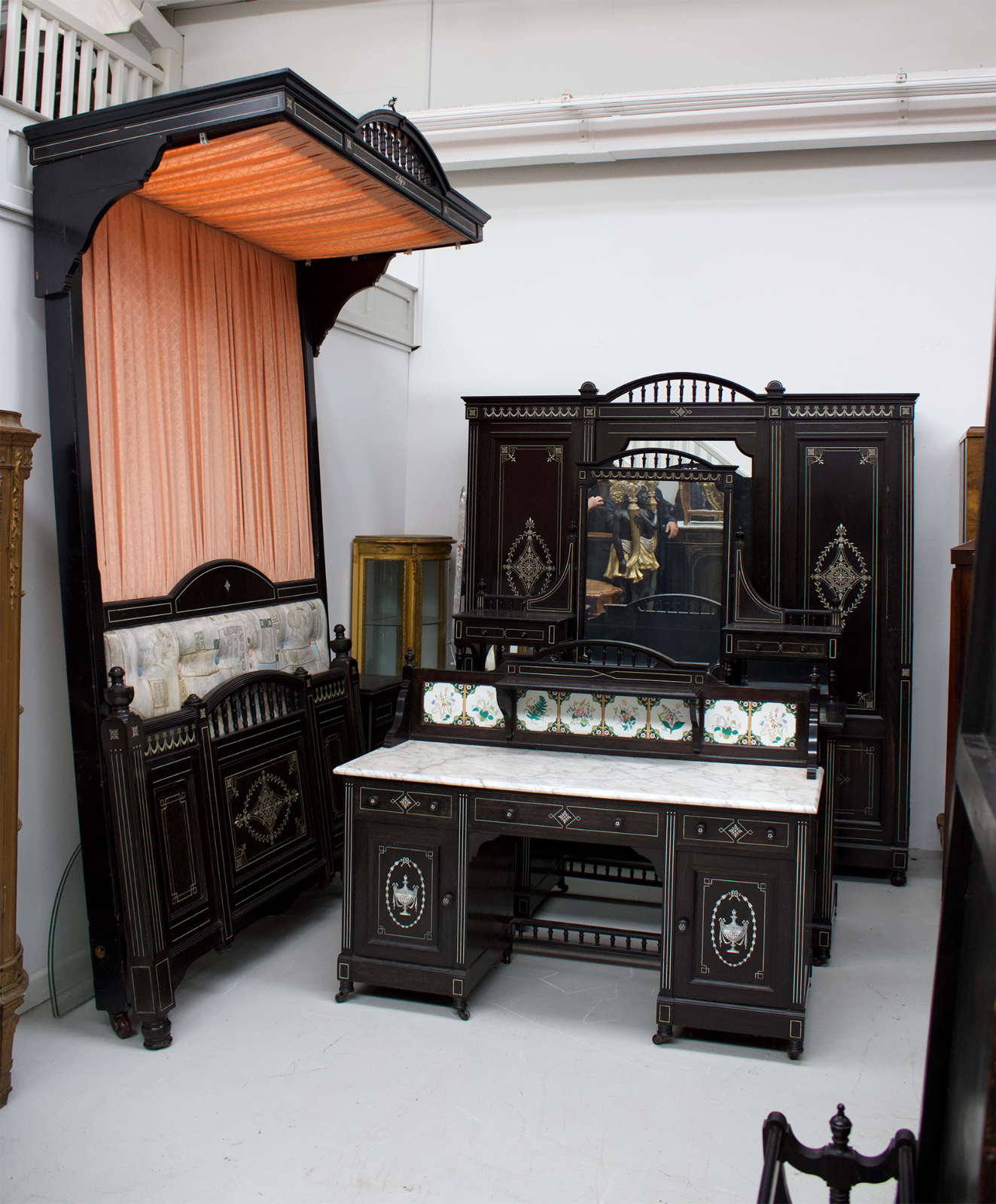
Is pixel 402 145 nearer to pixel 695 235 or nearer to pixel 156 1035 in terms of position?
pixel 695 235

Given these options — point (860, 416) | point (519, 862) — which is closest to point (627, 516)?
point (860, 416)

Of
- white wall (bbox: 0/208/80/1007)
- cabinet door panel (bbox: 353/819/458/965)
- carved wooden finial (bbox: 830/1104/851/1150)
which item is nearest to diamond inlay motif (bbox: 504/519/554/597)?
cabinet door panel (bbox: 353/819/458/965)

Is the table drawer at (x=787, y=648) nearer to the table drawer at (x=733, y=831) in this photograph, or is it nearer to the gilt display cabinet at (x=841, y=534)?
the gilt display cabinet at (x=841, y=534)

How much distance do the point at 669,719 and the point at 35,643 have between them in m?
2.56

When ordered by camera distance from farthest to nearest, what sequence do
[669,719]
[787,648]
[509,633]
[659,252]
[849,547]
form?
[659,252]
[849,547]
[509,633]
[787,648]
[669,719]

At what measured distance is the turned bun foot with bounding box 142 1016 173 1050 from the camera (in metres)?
3.77

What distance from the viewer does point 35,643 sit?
4.05 m

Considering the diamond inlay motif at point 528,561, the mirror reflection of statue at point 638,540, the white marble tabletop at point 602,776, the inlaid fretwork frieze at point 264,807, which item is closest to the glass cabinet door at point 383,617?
the diamond inlay motif at point 528,561

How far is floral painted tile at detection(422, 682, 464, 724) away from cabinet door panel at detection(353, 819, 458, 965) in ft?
2.19

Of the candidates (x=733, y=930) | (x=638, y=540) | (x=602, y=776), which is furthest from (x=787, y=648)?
(x=733, y=930)

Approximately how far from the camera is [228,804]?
14.3 feet

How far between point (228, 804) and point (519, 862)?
1374mm

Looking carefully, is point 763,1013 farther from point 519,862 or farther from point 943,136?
point 943,136

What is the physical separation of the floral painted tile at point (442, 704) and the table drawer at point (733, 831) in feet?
4.00
